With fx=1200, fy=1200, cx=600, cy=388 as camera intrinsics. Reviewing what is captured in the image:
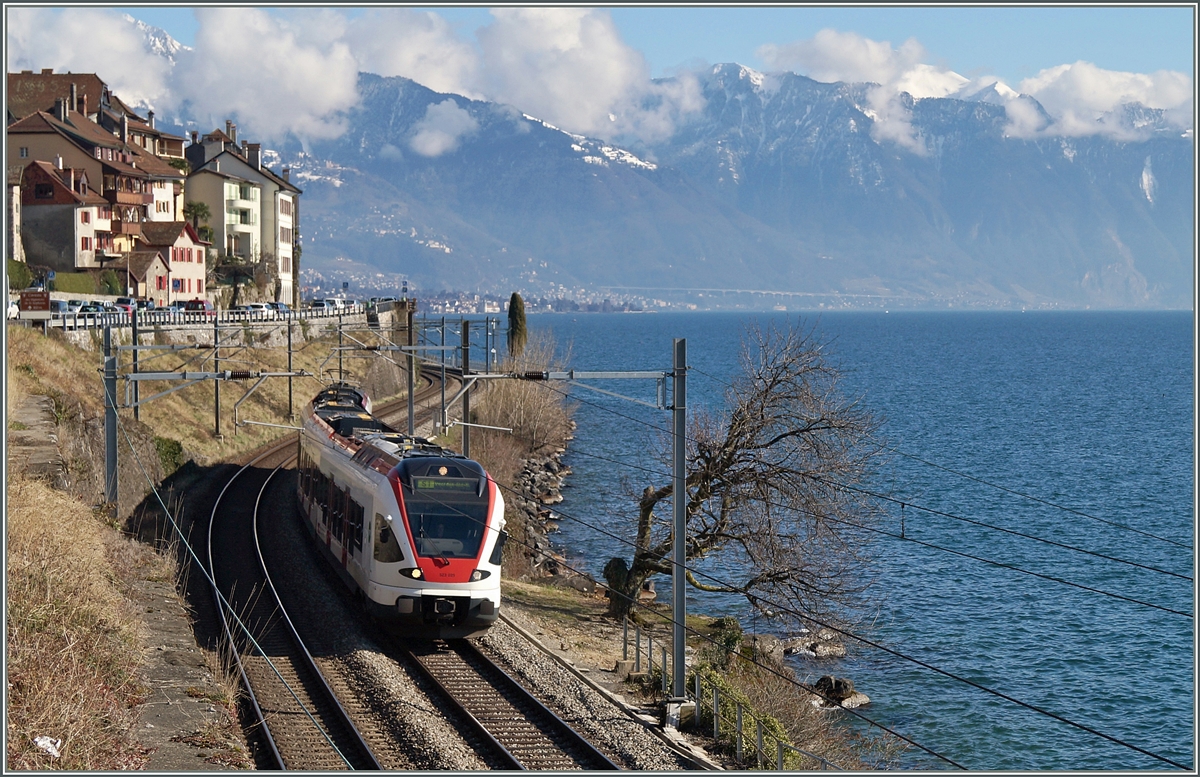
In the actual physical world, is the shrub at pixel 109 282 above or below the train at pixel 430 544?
above

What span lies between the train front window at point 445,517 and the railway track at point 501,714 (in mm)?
2107

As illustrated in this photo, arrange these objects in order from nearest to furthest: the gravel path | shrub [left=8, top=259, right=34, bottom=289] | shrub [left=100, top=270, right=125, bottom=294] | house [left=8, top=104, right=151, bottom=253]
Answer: the gravel path < shrub [left=8, top=259, right=34, bottom=289] < shrub [left=100, top=270, right=125, bottom=294] < house [left=8, top=104, right=151, bottom=253]

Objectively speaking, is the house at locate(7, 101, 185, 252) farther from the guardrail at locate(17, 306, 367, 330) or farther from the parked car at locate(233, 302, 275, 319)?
the guardrail at locate(17, 306, 367, 330)

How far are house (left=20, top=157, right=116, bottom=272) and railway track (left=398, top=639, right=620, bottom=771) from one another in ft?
238

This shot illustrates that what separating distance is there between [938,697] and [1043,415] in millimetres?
69960

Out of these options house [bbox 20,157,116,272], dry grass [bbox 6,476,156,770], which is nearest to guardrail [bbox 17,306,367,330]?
house [bbox 20,157,116,272]

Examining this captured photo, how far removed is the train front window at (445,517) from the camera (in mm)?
22688

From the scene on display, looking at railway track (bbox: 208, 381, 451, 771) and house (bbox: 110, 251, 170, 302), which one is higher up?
house (bbox: 110, 251, 170, 302)

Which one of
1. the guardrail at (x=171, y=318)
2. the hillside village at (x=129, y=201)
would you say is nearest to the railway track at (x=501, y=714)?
the guardrail at (x=171, y=318)

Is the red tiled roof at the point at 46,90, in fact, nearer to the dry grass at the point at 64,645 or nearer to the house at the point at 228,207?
the house at the point at 228,207

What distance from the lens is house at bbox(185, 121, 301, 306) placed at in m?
107

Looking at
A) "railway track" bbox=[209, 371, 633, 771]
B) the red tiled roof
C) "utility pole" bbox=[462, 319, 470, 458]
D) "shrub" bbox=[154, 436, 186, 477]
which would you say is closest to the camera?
"railway track" bbox=[209, 371, 633, 771]

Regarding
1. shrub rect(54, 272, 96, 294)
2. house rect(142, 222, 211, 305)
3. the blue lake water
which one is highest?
house rect(142, 222, 211, 305)

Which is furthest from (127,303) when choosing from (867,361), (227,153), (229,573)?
(867,361)
